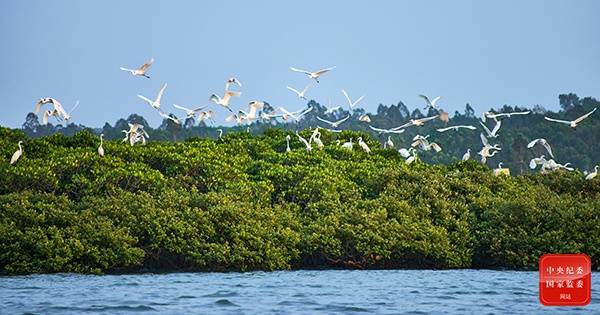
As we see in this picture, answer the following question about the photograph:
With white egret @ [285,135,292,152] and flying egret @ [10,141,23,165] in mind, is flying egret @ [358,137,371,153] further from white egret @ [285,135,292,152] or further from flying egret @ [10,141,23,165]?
flying egret @ [10,141,23,165]

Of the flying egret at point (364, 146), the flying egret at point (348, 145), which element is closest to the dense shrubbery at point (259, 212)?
the flying egret at point (348, 145)

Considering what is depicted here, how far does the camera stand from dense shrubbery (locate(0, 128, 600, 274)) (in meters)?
27.9

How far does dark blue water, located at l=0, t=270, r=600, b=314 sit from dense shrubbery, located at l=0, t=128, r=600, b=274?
771 millimetres

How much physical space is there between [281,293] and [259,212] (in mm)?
6018

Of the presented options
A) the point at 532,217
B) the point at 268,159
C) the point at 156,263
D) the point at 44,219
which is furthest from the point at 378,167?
the point at 44,219

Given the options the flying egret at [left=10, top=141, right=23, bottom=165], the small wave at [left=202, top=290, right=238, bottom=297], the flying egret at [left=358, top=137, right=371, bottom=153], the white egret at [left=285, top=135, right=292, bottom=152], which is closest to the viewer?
the small wave at [left=202, top=290, right=238, bottom=297]

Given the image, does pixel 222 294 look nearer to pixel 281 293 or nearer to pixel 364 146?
pixel 281 293

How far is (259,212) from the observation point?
30.1 m

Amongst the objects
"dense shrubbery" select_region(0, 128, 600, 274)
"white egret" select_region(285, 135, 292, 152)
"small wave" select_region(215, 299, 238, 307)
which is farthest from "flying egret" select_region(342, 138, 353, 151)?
"small wave" select_region(215, 299, 238, 307)

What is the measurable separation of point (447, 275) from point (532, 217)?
3288mm

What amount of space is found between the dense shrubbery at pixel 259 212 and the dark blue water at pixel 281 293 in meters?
0.77

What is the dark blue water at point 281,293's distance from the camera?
71.7 ft

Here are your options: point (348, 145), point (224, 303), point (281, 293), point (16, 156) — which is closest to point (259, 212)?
point (281, 293)

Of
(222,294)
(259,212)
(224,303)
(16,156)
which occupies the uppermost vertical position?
(16,156)
